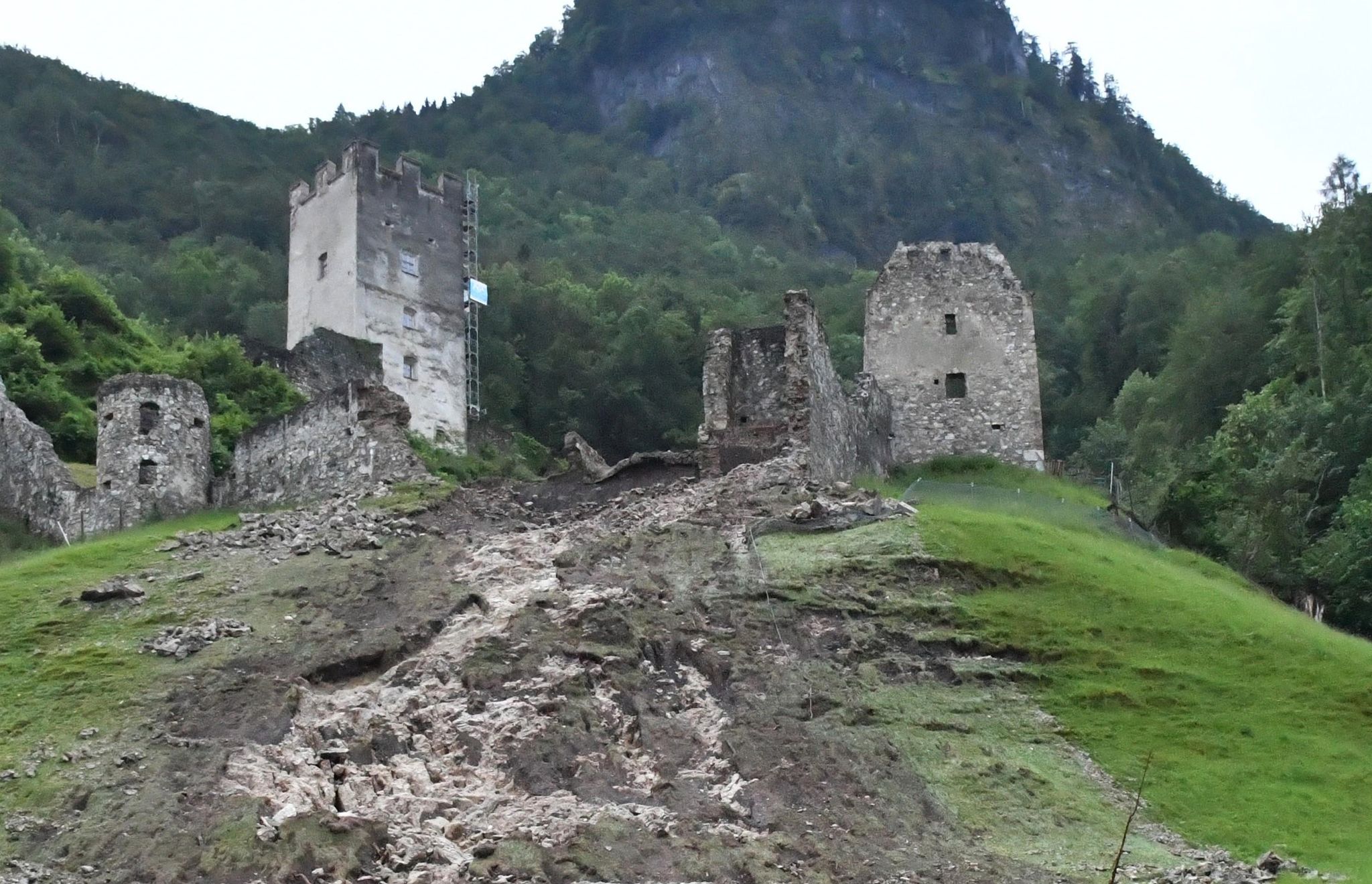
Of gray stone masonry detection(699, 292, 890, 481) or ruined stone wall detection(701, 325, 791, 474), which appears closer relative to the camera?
gray stone masonry detection(699, 292, 890, 481)

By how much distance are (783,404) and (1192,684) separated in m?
12.0

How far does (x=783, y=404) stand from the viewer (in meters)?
39.8

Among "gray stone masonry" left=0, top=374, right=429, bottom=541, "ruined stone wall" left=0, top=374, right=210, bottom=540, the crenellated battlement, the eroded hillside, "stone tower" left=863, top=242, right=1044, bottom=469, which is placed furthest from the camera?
the crenellated battlement

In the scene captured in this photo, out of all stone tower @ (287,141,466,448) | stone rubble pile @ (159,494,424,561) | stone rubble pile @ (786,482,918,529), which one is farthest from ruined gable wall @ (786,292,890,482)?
stone tower @ (287,141,466,448)

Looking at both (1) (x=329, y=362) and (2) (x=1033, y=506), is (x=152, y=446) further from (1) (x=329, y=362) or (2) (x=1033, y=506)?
(2) (x=1033, y=506)

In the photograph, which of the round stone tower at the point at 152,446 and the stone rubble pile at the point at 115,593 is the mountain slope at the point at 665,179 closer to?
the round stone tower at the point at 152,446

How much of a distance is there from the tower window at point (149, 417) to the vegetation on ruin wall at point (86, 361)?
177 centimetres

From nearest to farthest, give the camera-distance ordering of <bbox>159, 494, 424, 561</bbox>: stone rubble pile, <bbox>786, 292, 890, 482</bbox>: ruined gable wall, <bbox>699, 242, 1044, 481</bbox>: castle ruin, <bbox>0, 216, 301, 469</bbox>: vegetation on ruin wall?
<bbox>159, 494, 424, 561</bbox>: stone rubble pile → <bbox>786, 292, 890, 482</bbox>: ruined gable wall → <bbox>699, 242, 1044, 481</bbox>: castle ruin → <bbox>0, 216, 301, 469</bbox>: vegetation on ruin wall

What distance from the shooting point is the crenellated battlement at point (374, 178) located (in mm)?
55250

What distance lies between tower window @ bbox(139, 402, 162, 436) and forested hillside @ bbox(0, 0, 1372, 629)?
18.7 ft

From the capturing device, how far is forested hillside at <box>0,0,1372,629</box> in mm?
51562

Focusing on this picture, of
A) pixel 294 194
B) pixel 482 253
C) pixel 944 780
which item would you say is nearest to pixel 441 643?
pixel 944 780

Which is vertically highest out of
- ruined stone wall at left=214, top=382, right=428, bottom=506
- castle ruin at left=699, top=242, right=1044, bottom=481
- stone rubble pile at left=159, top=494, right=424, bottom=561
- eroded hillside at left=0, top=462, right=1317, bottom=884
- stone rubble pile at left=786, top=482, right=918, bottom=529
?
A: castle ruin at left=699, top=242, right=1044, bottom=481

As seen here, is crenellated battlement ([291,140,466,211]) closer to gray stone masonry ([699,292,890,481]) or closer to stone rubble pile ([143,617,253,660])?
gray stone masonry ([699,292,890,481])
